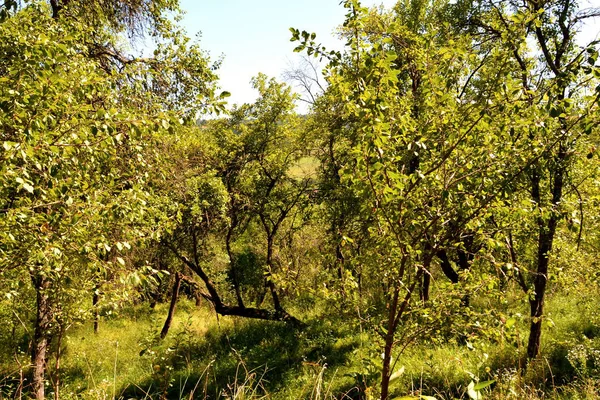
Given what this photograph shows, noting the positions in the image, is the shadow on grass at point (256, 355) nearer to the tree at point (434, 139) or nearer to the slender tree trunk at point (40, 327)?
the slender tree trunk at point (40, 327)

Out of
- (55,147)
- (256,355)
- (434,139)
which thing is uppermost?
(434,139)

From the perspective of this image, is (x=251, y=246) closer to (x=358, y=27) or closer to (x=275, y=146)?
(x=275, y=146)

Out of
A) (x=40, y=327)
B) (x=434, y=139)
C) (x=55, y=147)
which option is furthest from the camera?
(x=40, y=327)

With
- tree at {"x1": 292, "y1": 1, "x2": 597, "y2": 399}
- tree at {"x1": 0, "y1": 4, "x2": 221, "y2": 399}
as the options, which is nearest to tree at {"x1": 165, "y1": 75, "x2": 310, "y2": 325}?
tree at {"x1": 0, "y1": 4, "x2": 221, "y2": 399}

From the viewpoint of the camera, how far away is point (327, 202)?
12766 millimetres

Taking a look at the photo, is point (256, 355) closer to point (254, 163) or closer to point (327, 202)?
point (327, 202)

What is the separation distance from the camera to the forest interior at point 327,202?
9.85ft

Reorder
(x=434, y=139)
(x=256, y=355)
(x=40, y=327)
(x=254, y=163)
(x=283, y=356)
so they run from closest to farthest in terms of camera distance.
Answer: (x=434, y=139) < (x=40, y=327) < (x=283, y=356) < (x=256, y=355) < (x=254, y=163)

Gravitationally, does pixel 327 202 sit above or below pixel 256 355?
above

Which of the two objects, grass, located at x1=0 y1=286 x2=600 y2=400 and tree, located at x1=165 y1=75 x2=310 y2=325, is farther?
tree, located at x1=165 y1=75 x2=310 y2=325

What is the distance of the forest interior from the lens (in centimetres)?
300

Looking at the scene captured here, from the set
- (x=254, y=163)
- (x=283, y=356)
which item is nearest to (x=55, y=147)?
(x=283, y=356)

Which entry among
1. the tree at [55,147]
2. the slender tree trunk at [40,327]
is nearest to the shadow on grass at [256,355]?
the slender tree trunk at [40,327]

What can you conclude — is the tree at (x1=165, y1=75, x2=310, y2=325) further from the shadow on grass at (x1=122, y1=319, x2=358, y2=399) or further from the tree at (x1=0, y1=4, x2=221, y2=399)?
the tree at (x1=0, y1=4, x2=221, y2=399)
